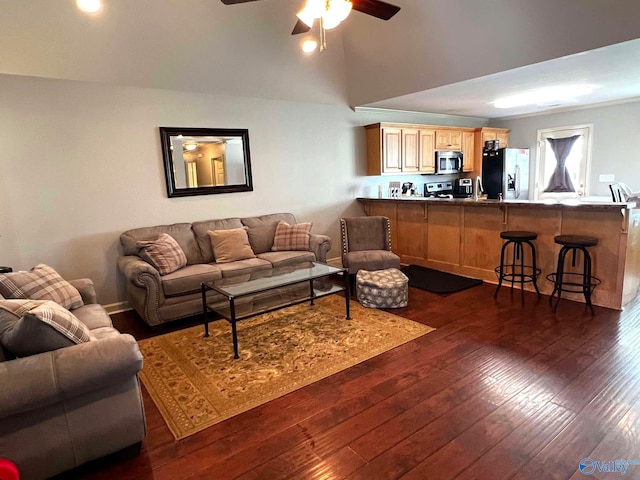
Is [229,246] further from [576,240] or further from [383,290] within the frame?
[576,240]

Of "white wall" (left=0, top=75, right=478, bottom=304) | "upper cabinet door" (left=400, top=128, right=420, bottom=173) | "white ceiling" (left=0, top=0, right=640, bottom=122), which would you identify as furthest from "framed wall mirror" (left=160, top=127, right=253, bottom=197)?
"upper cabinet door" (left=400, top=128, right=420, bottom=173)

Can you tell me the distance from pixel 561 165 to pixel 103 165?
7.54 meters

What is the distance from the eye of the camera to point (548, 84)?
15.9 feet

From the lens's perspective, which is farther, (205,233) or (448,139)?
(448,139)

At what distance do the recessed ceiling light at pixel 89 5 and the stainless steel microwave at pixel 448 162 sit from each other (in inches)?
207

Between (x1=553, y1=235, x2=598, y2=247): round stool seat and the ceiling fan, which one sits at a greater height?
the ceiling fan

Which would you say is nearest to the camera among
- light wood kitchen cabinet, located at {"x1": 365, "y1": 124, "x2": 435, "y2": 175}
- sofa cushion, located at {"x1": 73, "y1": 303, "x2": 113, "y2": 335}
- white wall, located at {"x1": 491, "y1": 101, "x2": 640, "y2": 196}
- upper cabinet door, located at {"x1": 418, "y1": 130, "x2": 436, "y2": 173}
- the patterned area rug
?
the patterned area rug

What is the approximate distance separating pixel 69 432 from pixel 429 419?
187cm

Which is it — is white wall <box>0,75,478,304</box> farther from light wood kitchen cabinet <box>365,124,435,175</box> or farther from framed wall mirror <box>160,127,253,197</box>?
light wood kitchen cabinet <box>365,124,435,175</box>

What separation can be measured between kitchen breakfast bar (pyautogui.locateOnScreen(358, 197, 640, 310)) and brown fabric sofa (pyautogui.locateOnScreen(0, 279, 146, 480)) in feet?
13.5

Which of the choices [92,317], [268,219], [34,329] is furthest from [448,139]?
[34,329]

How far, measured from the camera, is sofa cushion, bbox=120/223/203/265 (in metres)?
4.11

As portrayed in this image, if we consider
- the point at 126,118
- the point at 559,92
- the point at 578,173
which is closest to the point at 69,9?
the point at 126,118

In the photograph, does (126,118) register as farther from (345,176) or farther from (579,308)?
(579,308)
